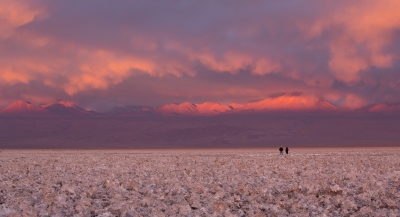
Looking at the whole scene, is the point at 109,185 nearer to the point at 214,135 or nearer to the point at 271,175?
the point at 271,175

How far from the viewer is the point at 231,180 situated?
15422mm

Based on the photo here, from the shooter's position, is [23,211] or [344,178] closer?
[23,211]

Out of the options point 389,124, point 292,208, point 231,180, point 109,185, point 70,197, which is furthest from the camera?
point 389,124

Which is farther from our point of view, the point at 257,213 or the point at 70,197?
the point at 70,197

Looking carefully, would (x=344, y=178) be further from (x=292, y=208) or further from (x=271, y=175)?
(x=292, y=208)

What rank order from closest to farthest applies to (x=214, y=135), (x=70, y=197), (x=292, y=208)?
(x=292, y=208) → (x=70, y=197) → (x=214, y=135)

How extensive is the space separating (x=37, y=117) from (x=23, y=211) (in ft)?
659

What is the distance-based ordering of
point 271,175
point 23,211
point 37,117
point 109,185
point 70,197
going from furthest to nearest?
point 37,117
point 271,175
point 109,185
point 70,197
point 23,211

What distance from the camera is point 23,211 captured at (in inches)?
390

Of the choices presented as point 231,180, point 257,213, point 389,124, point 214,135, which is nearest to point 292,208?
point 257,213

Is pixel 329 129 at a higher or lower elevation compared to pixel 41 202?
higher

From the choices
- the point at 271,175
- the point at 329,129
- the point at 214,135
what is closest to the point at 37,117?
the point at 214,135

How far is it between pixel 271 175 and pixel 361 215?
7.20 meters

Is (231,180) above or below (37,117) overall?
below
